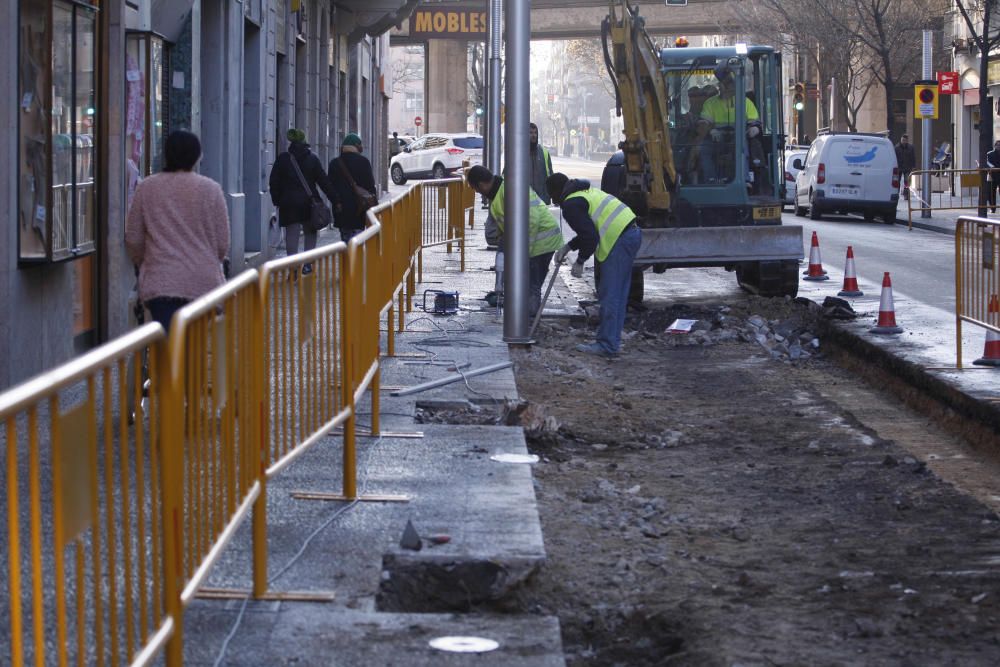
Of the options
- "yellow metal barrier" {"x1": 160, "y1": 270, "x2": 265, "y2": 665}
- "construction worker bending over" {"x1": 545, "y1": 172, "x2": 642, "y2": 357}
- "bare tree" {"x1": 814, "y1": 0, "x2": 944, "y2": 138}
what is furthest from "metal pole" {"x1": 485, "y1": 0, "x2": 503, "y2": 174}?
"bare tree" {"x1": 814, "y1": 0, "x2": 944, "y2": 138}

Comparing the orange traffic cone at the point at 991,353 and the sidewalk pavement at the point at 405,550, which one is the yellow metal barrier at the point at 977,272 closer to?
the orange traffic cone at the point at 991,353

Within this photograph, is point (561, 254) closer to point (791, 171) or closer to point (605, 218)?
point (605, 218)

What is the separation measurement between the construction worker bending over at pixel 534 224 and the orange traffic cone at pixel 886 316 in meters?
2.88

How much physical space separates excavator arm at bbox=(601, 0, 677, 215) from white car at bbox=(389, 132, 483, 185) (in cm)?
3736

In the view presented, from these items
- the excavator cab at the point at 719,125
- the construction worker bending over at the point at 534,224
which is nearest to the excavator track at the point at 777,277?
the excavator cab at the point at 719,125

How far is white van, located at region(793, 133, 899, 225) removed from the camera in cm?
3120

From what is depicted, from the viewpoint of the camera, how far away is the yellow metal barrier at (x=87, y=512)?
264cm

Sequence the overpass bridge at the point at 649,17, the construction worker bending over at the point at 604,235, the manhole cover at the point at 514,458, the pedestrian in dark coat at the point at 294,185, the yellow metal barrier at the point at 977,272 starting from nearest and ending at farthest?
1. the manhole cover at the point at 514,458
2. the yellow metal barrier at the point at 977,272
3. the construction worker bending over at the point at 604,235
4. the pedestrian in dark coat at the point at 294,185
5. the overpass bridge at the point at 649,17

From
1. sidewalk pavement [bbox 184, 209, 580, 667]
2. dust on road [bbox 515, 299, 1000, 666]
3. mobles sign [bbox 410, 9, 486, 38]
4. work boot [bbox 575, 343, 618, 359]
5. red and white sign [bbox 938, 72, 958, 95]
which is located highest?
mobles sign [bbox 410, 9, 486, 38]

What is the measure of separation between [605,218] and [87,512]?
9733 millimetres

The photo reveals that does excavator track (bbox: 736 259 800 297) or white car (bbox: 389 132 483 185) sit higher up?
white car (bbox: 389 132 483 185)

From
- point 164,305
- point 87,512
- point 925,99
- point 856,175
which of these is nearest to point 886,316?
point 164,305

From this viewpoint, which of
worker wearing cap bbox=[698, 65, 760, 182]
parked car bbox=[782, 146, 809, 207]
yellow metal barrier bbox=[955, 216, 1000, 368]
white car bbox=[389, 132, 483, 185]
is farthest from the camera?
white car bbox=[389, 132, 483, 185]

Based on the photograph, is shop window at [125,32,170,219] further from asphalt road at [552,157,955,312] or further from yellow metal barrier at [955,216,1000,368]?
asphalt road at [552,157,955,312]
